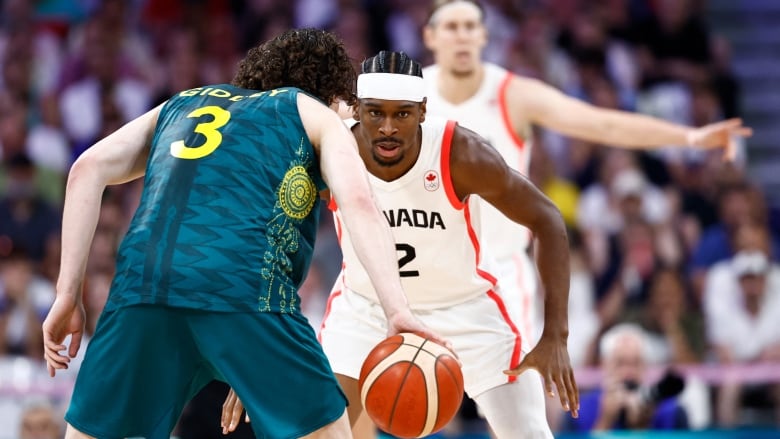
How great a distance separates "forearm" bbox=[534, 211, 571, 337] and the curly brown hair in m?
1.04

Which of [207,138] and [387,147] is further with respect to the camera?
[387,147]

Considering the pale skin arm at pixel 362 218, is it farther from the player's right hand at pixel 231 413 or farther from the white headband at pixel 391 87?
the player's right hand at pixel 231 413

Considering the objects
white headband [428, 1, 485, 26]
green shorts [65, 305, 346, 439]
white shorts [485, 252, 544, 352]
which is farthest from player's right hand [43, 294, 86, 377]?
white headband [428, 1, 485, 26]

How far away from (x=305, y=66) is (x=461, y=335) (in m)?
1.40

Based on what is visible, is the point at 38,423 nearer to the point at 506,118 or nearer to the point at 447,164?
the point at 506,118

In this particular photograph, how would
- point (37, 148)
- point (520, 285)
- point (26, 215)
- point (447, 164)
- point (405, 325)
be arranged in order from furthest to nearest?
point (37, 148) → point (26, 215) → point (520, 285) → point (447, 164) → point (405, 325)

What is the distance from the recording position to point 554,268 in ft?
15.5

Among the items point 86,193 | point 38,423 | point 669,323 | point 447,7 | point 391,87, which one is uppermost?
point 447,7

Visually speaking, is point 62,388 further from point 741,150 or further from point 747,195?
point 741,150

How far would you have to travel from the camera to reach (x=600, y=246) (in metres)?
9.66

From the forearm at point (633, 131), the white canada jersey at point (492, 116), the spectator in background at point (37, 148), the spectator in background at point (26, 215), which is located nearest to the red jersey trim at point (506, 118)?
the white canada jersey at point (492, 116)

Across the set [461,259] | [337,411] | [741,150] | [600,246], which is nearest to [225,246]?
[337,411]

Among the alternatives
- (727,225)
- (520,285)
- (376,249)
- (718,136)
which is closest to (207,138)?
(376,249)

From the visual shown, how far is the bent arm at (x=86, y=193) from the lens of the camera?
12.5 feet
